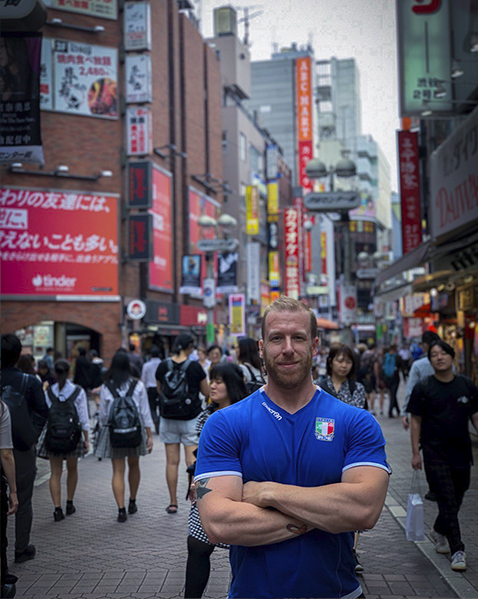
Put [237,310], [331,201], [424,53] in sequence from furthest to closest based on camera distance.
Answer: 1. [237,310]
2. [331,201]
3. [424,53]

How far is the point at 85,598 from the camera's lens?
611 centimetres

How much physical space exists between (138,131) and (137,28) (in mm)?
3988

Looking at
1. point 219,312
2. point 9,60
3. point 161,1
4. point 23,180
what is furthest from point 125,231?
point 9,60

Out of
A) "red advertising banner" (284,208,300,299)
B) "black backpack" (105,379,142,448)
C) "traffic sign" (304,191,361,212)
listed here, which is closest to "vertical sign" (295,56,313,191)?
"red advertising banner" (284,208,300,299)

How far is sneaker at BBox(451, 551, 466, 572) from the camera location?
6586 millimetres

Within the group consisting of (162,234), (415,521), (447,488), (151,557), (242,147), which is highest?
(242,147)

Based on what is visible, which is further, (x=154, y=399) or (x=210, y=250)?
(x=210, y=250)

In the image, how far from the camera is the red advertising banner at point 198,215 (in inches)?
1726

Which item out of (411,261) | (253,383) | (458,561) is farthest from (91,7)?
(458,561)

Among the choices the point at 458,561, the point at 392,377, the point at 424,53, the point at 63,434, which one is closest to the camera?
the point at 458,561

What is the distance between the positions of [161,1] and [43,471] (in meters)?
32.9

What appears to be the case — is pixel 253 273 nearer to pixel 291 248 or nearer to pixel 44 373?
pixel 291 248

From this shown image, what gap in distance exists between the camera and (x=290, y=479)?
2.87 metres

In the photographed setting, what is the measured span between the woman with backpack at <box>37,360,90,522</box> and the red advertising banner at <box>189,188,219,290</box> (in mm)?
31841
